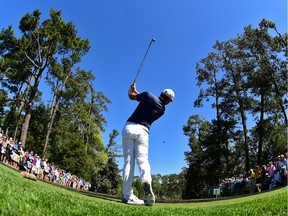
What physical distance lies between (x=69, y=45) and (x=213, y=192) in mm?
21902

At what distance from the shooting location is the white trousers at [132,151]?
7281 mm

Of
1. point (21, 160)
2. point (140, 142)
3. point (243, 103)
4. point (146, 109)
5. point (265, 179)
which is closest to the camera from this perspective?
point (140, 142)

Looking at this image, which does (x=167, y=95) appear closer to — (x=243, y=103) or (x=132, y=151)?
(x=132, y=151)

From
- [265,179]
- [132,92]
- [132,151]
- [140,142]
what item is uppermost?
[265,179]

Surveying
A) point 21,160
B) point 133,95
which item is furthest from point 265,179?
point 21,160

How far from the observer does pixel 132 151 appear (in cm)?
739

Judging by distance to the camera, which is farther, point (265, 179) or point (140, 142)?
point (265, 179)

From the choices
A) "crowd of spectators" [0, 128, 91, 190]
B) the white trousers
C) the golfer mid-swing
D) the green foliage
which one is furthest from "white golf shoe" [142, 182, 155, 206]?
the green foliage

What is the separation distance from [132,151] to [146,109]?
106 centimetres

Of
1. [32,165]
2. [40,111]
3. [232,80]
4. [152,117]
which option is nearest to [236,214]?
[152,117]

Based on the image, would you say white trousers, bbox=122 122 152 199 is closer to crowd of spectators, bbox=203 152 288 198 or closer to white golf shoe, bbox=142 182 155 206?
white golf shoe, bbox=142 182 155 206

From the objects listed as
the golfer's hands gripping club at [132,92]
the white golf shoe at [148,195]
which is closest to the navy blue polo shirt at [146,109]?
the golfer's hands gripping club at [132,92]

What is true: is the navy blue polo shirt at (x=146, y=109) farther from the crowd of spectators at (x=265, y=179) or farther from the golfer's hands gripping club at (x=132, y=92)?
the crowd of spectators at (x=265, y=179)

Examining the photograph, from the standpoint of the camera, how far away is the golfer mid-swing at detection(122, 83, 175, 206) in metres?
7.08
